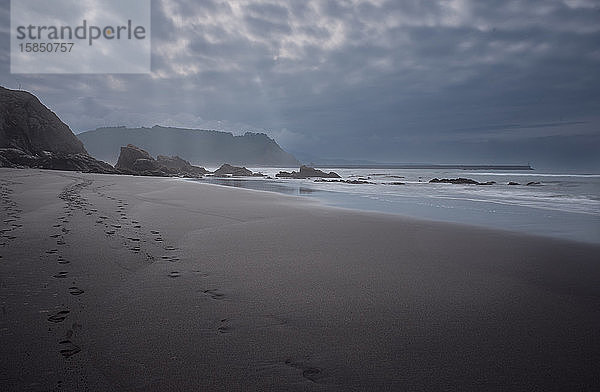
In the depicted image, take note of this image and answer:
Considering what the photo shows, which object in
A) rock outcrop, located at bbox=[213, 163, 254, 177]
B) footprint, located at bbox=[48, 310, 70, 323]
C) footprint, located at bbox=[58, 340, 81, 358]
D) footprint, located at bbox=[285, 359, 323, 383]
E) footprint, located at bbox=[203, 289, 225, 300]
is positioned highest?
rock outcrop, located at bbox=[213, 163, 254, 177]

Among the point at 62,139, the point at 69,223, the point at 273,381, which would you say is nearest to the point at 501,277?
the point at 273,381

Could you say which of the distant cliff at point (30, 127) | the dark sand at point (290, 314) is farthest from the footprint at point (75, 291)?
the distant cliff at point (30, 127)

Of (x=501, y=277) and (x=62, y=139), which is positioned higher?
(x=62, y=139)

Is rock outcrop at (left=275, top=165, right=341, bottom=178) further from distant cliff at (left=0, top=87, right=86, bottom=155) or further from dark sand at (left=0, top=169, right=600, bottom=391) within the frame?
dark sand at (left=0, top=169, right=600, bottom=391)

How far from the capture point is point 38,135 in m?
37.1

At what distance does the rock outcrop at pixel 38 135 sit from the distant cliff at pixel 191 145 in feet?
319

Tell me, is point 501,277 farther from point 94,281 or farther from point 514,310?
point 94,281

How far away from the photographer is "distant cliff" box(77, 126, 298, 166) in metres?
145

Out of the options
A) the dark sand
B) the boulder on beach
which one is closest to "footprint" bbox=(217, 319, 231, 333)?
the dark sand

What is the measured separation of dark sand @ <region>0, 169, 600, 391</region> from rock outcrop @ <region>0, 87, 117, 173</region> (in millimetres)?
30566

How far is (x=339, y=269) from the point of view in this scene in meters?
3.66

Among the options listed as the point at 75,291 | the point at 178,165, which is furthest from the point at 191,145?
the point at 75,291

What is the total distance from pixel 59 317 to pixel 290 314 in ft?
5.12

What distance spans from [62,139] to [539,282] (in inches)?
1847
